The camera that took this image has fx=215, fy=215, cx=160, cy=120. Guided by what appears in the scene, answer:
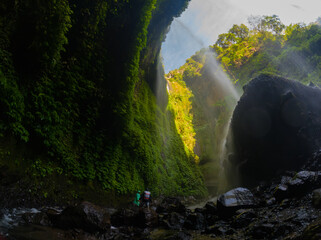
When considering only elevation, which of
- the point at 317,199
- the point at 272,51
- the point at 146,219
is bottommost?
the point at 317,199

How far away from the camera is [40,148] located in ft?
20.7

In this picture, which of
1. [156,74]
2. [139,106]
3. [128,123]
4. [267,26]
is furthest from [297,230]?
[267,26]

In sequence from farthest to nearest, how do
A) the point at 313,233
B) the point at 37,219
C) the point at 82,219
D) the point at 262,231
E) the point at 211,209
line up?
the point at 211,209, the point at 82,219, the point at 37,219, the point at 262,231, the point at 313,233

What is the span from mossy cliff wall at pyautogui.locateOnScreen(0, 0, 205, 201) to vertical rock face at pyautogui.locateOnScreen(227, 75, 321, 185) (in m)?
6.04

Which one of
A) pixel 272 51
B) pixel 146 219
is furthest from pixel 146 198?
pixel 272 51

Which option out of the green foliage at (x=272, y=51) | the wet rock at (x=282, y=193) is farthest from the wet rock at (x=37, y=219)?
the green foliage at (x=272, y=51)

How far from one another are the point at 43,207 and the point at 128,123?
17.2 ft

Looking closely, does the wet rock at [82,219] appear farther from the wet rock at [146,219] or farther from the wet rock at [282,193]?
the wet rock at [282,193]

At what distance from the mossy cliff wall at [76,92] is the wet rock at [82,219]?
1.69m

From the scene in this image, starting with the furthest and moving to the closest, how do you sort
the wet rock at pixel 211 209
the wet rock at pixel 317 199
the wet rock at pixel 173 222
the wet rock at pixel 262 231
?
the wet rock at pixel 211 209, the wet rock at pixel 173 222, the wet rock at pixel 317 199, the wet rock at pixel 262 231

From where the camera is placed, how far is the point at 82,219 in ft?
16.7

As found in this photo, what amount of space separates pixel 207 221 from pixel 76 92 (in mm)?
6488

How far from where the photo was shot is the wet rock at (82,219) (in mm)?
4949

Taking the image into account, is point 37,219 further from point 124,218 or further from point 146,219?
point 146,219
